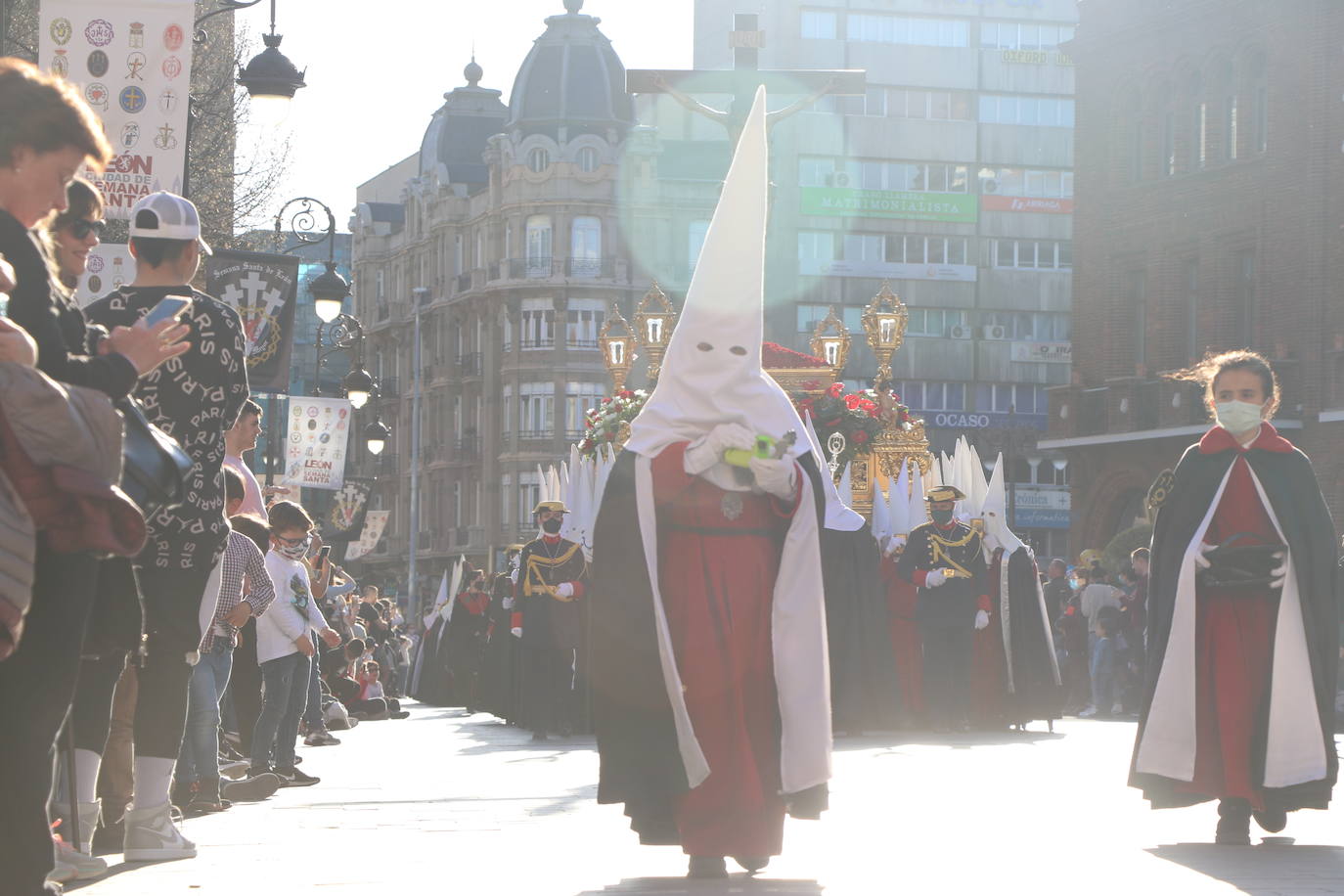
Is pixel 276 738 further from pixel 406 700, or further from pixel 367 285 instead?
pixel 367 285

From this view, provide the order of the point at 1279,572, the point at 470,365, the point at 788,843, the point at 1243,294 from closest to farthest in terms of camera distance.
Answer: the point at 788,843, the point at 1279,572, the point at 1243,294, the point at 470,365

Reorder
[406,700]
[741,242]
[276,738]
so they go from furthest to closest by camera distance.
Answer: [406,700] → [276,738] → [741,242]

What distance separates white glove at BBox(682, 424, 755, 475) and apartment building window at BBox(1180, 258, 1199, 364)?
37.4 m

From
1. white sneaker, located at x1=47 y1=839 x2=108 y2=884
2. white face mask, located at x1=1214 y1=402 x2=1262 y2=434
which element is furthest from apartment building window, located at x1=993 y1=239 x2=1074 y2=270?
white sneaker, located at x1=47 y1=839 x2=108 y2=884

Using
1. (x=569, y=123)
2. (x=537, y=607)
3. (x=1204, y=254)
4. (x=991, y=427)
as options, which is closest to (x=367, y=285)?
(x=569, y=123)

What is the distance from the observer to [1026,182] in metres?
82.0

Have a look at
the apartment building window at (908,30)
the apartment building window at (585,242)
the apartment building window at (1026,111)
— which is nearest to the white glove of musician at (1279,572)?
the apartment building window at (585,242)

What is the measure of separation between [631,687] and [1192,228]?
1502 inches

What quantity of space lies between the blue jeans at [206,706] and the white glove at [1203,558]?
4.46 m

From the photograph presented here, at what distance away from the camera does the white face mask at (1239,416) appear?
10.3m

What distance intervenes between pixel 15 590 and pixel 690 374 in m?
4.96

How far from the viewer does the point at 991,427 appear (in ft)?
259

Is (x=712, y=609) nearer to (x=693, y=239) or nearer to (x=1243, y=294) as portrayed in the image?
(x=1243, y=294)

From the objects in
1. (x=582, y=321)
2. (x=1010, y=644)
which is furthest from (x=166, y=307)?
(x=582, y=321)
